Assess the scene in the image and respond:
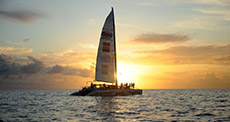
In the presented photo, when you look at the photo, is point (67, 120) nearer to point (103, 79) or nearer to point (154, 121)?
point (154, 121)

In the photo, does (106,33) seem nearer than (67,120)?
No

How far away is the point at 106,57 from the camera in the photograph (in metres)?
66.6

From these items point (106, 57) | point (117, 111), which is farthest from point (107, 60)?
point (117, 111)

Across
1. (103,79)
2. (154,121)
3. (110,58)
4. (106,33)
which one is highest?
(106,33)

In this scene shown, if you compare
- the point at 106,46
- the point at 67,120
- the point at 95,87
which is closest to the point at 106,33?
the point at 106,46

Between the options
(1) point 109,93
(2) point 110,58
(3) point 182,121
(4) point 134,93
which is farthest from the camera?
(4) point 134,93

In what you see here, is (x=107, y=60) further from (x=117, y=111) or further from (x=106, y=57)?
(x=117, y=111)

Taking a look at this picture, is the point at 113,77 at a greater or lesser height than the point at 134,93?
greater

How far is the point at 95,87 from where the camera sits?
63.6 meters

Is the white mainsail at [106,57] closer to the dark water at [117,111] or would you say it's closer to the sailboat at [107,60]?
the sailboat at [107,60]

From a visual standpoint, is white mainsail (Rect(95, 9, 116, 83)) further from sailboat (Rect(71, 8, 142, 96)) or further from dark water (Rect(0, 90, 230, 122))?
dark water (Rect(0, 90, 230, 122))

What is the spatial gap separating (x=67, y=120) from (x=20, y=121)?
4.94m

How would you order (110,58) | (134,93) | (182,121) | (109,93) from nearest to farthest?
(182,121) → (109,93) → (110,58) → (134,93)

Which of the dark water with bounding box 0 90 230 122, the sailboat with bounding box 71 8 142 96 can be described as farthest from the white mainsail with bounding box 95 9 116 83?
the dark water with bounding box 0 90 230 122
